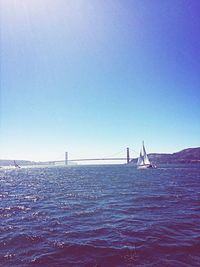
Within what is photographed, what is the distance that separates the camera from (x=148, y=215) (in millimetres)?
19750

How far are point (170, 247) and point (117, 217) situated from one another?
23.4 ft

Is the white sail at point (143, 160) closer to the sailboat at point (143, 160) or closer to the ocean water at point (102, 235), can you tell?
the sailboat at point (143, 160)

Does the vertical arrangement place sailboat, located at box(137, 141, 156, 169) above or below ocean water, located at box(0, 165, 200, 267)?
above

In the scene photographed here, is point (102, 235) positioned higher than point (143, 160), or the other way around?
point (143, 160)

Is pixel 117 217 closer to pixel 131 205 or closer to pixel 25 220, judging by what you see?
pixel 131 205

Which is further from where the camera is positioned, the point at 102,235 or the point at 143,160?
the point at 143,160

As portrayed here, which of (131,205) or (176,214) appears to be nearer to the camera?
(176,214)

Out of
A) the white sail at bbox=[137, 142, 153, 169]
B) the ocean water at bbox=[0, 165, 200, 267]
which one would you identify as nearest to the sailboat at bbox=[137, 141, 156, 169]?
the white sail at bbox=[137, 142, 153, 169]

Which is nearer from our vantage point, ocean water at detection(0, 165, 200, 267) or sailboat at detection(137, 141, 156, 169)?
ocean water at detection(0, 165, 200, 267)

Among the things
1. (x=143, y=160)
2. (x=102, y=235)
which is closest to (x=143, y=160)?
(x=143, y=160)

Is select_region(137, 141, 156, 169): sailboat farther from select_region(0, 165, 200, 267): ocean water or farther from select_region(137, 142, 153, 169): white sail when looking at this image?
select_region(0, 165, 200, 267): ocean water

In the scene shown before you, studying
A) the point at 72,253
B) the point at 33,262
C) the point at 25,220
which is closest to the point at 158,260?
the point at 72,253

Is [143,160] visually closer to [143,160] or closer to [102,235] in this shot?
[143,160]

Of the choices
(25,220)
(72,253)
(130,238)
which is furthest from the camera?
(25,220)
